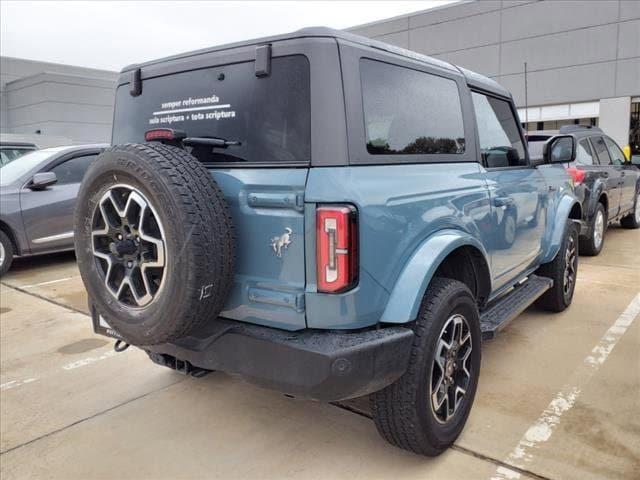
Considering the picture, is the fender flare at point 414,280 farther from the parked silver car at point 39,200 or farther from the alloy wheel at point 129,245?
the parked silver car at point 39,200

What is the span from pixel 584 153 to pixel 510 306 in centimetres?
445

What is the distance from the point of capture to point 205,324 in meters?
2.32

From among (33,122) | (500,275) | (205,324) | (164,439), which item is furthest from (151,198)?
(33,122)

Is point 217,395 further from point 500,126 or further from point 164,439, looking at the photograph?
point 500,126

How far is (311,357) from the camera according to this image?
2078mm

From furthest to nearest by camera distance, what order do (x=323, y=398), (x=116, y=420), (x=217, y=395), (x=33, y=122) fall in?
(x=33, y=122) < (x=217, y=395) < (x=116, y=420) < (x=323, y=398)

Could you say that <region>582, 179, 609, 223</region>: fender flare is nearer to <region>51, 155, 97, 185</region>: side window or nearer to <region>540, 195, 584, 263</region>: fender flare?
<region>540, 195, 584, 263</region>: fender flare

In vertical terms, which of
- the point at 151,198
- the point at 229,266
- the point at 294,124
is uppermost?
the point at 294,124

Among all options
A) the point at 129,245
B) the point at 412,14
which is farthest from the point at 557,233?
the point at 412,14

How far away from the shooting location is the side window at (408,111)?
7.85ft

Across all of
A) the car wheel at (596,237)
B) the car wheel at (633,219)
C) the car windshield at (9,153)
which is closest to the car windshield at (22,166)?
the car windshield at (9,153)

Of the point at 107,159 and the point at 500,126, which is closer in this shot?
the point at 107,159

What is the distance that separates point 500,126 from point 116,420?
3.30 metres

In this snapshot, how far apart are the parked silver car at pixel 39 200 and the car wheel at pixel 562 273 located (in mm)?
6072
